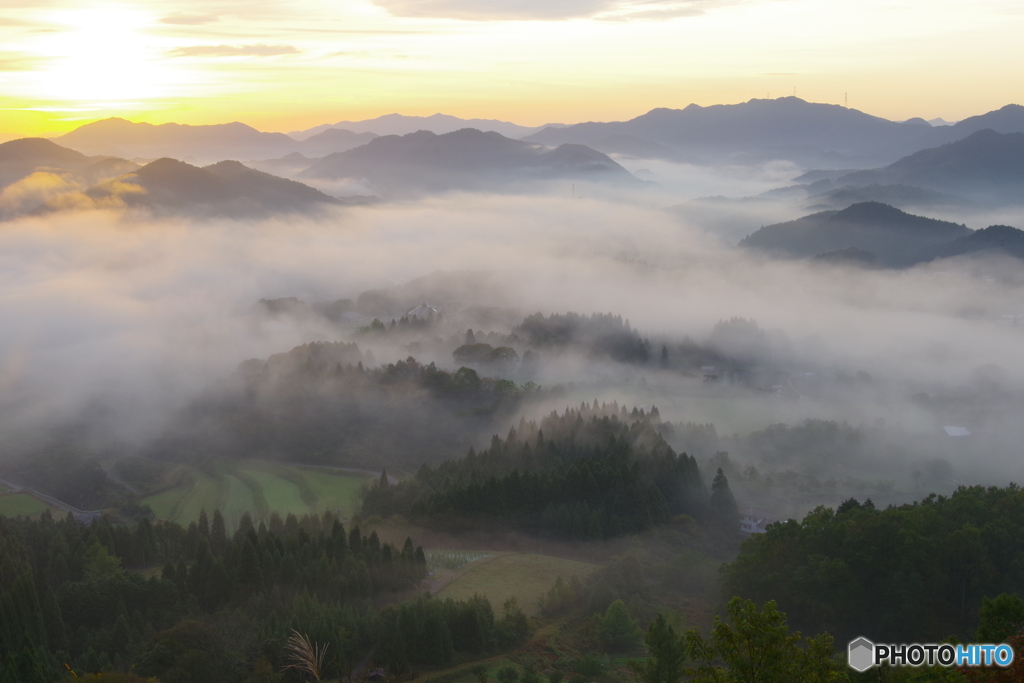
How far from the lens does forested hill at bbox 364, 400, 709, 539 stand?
4016cm

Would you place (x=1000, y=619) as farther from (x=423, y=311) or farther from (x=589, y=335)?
(x=423, y=311)

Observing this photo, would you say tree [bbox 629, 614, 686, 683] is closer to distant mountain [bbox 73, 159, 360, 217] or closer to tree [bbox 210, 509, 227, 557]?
tree [bbox 210, 509, 227, 557]

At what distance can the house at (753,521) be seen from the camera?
43438mm

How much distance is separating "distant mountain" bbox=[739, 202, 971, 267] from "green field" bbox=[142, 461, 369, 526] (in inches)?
4878

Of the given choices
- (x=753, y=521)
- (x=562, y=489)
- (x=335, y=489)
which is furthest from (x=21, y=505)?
(x=753, y=521)

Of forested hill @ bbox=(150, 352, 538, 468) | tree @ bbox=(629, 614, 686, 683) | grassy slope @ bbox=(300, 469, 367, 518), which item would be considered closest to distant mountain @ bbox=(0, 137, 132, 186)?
forested hill @ bbox=(150, 352, 538, 468)

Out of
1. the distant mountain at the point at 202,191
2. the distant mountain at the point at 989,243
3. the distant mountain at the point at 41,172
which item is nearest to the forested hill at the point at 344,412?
the distant mountain at the point at 202,191

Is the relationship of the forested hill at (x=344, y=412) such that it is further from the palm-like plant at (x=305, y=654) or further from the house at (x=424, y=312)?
the palm-like plant at (x=305, y=654)

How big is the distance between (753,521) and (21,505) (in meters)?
46.5

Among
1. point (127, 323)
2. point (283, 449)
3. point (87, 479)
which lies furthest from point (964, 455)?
point (127, 323)

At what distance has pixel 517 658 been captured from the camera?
25.5 metres

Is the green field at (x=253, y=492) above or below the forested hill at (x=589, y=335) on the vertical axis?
below

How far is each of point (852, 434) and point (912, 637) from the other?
36.5 meters

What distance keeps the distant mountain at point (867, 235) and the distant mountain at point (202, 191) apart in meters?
107
